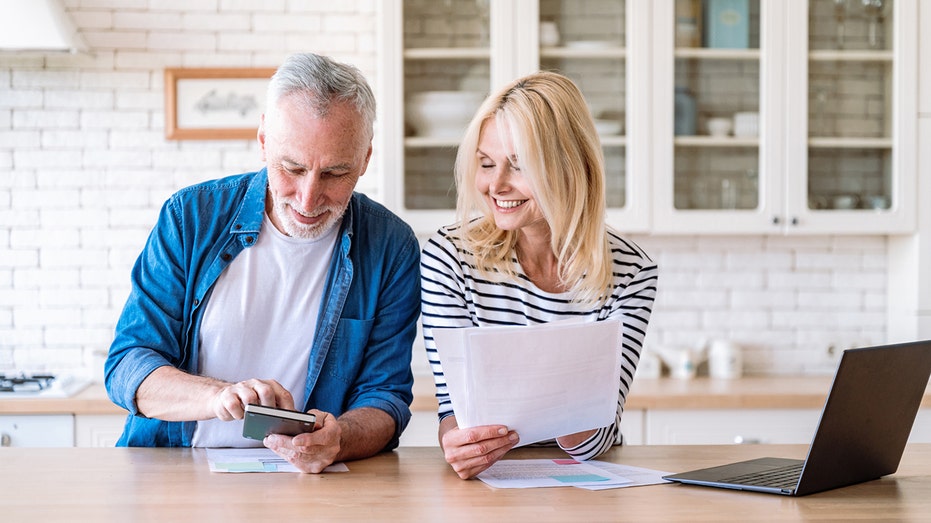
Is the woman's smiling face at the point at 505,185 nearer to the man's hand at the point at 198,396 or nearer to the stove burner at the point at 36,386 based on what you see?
the man's hand at the point at 198,396

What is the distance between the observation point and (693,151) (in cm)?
362

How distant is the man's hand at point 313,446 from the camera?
5.53 feet

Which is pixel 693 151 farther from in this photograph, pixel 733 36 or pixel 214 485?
pixel 214 485

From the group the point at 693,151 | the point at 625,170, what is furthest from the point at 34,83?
the point at 693,151

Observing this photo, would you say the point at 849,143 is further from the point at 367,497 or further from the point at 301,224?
the point at 367,497

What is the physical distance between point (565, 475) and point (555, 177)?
23.5 inches

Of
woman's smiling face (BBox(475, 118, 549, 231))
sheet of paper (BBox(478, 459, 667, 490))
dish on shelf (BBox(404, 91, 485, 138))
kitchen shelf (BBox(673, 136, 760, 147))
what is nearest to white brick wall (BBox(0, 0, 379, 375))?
dish on shelf (BBox(404, 91, 485, 138))

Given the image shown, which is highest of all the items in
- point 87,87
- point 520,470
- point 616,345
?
point 87,87

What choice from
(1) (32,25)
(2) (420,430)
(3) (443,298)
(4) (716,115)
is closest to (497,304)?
(3) (443,298)

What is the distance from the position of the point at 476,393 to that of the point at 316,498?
312 mm

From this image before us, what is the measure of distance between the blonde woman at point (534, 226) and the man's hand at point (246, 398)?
350 mm

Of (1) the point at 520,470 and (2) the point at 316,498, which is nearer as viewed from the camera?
(2) the point at 316,498

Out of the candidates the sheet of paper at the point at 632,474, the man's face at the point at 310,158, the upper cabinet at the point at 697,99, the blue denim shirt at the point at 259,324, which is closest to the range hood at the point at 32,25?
the upper cabinet at the point at 697,99

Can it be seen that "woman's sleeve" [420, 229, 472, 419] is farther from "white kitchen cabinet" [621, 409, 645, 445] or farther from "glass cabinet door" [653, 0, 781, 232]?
"glass cabinet door" [653, 0, 781, 232]
